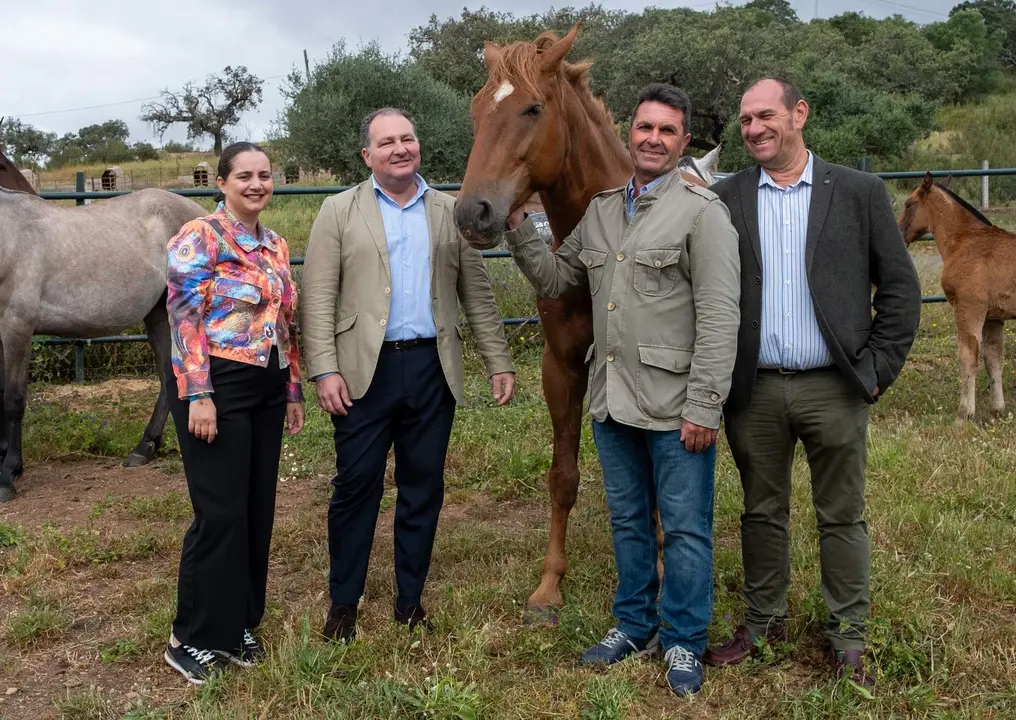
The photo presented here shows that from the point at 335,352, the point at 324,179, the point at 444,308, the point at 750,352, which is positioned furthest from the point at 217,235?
the point at 324,179

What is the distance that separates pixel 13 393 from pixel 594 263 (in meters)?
4.07

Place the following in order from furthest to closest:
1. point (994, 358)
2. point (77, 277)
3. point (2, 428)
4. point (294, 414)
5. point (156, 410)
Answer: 1. point (994, 358)
2. point (156, 410)
3. point (2, 428)
4. point (77, 277)
5. point (294, 414)

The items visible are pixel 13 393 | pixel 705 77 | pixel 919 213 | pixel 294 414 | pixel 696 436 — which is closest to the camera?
pixel 696 436

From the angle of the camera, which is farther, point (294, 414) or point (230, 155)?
point (294, 414)

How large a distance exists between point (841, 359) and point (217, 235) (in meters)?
2.05

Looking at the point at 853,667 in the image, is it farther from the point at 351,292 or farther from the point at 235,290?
the point at 235,290

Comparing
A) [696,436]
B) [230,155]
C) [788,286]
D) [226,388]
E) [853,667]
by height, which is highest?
[230,155]

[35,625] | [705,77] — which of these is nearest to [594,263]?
[35,625]

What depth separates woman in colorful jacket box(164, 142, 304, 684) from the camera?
8.77 feet

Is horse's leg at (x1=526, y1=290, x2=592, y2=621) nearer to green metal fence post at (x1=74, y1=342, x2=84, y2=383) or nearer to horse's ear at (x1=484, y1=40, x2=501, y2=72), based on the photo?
horse's ear at (x1=484, y1=40, x2=501, y2=72)

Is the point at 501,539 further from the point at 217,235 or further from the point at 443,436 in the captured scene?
the point at 217,235

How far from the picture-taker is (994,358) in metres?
6.04

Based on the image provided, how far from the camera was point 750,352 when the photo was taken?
266cm

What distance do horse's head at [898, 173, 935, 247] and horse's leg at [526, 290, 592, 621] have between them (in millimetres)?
4238
